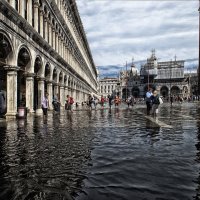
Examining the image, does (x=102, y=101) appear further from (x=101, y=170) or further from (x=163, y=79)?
(x=163, y=79)

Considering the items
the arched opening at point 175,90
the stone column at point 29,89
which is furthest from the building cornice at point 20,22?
the arched opening at point 175,90

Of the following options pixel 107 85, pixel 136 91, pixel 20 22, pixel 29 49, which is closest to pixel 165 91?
pixel 136 91

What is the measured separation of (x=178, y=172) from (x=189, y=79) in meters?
123

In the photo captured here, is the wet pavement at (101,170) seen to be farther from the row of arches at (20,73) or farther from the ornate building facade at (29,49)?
the ornate building facade at (29,49)

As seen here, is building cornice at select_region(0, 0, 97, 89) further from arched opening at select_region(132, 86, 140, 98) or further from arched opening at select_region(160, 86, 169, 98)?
arched opening at select_region(132, 86, 140, 98)

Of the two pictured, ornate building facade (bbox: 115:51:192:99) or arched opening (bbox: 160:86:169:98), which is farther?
arched opening (bbox: 160:86:169:98)

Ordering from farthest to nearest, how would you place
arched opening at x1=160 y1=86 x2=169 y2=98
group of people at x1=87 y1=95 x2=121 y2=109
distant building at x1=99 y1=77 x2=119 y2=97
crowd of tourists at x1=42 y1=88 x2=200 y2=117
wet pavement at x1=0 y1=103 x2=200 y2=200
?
distant building at x1=99 y1=77 x2=119 y2=97 → arched opening at x1=160 y1=86 x2=169 y2=98 → group of people at x1=87 y1=95 x2=121 y2=109 → crowd of tourists at x1=42 y1=88 x2=200 y2=117 → wet pavement at x1=0 y1=103 x2=200 y2=200

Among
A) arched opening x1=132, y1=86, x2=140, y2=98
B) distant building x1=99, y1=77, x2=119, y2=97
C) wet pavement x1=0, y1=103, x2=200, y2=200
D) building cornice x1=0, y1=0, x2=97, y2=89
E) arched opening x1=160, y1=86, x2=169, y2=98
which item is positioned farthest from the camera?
distant building x1=99, y1=77, x2=119, y2=97

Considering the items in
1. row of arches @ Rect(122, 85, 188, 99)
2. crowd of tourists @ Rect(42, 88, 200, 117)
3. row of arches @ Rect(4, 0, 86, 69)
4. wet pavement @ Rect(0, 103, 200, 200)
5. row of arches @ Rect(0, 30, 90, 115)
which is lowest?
wet pavement @ Rect(0, 103, 200, 200)

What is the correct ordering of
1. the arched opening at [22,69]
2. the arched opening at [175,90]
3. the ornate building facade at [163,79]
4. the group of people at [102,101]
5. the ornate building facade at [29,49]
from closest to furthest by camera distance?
the ornate building facade at [29,49] < the arched opening at [22,69] < the group of people at [102,101] < the ornate building facade at [163,79] < the arched opening at [175,90]

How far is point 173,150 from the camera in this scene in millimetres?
5242

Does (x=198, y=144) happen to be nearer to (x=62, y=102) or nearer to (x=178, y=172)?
(x=178, y=172)

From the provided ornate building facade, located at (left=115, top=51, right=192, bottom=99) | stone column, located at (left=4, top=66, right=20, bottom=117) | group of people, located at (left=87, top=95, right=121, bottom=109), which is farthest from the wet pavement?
ornate building facade, located at (left=115, top=51, right=192, bottom=99)

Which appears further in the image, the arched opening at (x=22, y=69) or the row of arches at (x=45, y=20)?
the row of arches at (x=45, y=20)
